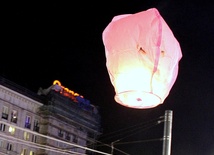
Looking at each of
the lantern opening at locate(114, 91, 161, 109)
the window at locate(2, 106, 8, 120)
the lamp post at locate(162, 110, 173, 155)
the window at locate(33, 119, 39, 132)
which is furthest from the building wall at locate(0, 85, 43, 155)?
the lantern opening at locate(114, 91, 161, 109)

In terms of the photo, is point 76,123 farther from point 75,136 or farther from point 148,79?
point 148,79

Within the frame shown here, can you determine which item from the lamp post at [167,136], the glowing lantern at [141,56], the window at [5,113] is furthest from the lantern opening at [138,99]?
the window at [5,113]

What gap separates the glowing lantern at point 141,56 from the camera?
6.29 meters

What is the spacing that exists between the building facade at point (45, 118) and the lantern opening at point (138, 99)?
108 feet

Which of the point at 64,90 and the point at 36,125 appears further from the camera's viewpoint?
the point at 64,90

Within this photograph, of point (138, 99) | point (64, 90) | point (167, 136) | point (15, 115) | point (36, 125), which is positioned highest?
point (64, 90)

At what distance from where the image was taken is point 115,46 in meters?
6.60

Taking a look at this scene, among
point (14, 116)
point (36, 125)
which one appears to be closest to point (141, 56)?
point (14, 116)

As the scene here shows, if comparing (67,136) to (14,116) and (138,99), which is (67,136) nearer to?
(14,116)

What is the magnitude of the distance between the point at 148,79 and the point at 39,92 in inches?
1683

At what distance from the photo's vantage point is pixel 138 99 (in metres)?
6.77

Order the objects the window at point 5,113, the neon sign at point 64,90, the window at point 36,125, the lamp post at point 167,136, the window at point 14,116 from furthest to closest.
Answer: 1. the neon sign at point 64,90
2. the window at point 36,125
3. the window at point 14,116
4. the window at point 5,113
5. the lamp post at point 167,136

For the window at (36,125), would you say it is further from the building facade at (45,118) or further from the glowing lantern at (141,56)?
the glowing lantern at (141,56)

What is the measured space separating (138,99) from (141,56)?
710 millimetres
